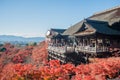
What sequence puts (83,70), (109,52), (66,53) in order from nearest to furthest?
(83,70), (109,52), (66,53)

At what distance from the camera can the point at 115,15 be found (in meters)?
36.7

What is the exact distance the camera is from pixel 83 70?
68.1 feet

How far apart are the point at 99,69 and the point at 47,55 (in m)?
24.4

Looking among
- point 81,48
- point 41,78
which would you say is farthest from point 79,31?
point 41,78

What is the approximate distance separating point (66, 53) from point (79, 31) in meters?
7.66

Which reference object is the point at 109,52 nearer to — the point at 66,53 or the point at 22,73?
the point at 66,53

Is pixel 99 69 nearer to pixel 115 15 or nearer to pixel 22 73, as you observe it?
pixel 22 73

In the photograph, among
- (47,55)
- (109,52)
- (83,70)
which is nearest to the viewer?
(83,70)

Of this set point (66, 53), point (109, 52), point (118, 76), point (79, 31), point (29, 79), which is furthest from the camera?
point (79, 31)

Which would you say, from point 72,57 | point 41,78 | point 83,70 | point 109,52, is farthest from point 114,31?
point 41,78

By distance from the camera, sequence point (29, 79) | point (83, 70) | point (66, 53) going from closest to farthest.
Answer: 1. point (83, 70)
2. point (29, 79)
3. point (66, 53)

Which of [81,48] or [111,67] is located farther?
[81,48]

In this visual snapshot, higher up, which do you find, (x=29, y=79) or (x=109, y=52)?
(x=109, y=52)

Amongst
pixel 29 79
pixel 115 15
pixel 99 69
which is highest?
pixel 115 15
